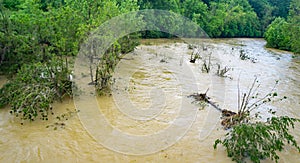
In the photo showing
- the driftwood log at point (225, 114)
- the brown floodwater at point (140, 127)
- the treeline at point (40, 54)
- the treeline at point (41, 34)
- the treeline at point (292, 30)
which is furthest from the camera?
the treeline at point (292, 30)

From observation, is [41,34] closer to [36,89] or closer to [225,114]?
[36,89]

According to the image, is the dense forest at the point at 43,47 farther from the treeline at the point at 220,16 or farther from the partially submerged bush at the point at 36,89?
the treeline at the point at 220,16

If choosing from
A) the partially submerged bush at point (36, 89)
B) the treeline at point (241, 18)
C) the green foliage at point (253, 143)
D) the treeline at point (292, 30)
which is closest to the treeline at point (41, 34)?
the partially submerged bush at point (36, 89)

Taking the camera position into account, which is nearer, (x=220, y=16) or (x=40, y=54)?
(x=40, y=54)

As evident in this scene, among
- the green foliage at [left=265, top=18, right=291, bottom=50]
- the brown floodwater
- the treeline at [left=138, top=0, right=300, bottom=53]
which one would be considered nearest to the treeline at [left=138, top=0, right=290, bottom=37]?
the treeline at [left=138, top=0, right=300, bottom=53]

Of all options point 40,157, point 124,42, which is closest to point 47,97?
point 40,157

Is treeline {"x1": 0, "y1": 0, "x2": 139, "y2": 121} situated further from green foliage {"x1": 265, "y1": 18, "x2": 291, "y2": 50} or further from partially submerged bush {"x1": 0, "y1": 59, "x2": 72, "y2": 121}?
green foliage {"x1": 265, "y1": 18, "x2": 291, "y2": 50}

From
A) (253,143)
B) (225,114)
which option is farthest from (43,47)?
(253,143)

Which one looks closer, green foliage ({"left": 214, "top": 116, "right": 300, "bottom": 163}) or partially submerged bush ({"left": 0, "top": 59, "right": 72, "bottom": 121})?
green foliage ({"left": 214, "top": 116, "right": 300, "bottom": 163})

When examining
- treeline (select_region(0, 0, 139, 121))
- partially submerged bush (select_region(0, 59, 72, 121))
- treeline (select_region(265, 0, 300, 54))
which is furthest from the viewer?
treeline (select_region(265, 0, 300, 54))

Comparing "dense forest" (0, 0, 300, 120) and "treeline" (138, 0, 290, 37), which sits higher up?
"treeline" (138, 0, 290, 37)

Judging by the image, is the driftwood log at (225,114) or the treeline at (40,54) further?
the driftwood log at (225,114)

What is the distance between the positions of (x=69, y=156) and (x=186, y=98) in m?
5.43

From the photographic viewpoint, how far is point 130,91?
409 inches
